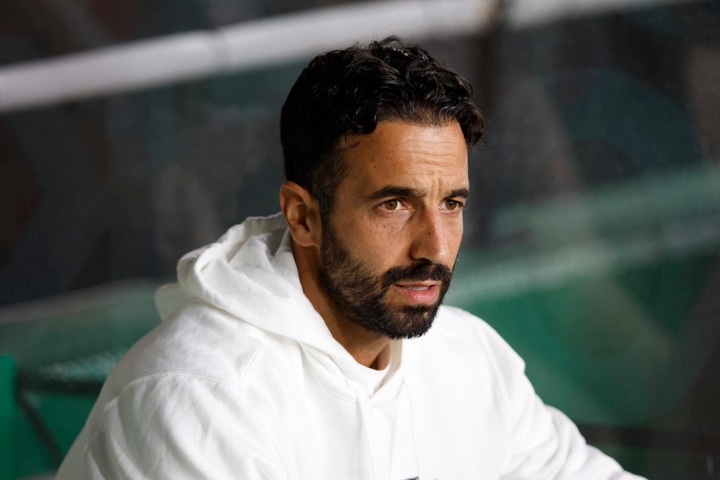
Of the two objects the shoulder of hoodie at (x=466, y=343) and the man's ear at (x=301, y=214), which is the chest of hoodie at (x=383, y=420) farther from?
the man's ear at (x=301, y=214)

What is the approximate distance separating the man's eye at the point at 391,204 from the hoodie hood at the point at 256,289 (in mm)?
173

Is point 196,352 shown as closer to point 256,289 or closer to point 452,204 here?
point 256,289

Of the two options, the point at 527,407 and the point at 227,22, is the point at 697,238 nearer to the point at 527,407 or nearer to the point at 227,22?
the point at 527,407

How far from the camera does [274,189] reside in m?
2.59

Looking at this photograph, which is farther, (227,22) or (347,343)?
(227,22)

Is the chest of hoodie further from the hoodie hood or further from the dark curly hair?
the dark curly hair

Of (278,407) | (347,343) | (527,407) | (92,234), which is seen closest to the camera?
(278,407)

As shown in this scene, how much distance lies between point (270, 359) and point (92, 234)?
1.29 m

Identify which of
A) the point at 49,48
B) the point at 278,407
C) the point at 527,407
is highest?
the point at 49,48

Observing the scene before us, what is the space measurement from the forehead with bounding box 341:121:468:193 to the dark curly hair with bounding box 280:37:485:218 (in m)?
0.01

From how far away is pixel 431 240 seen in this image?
1.29m

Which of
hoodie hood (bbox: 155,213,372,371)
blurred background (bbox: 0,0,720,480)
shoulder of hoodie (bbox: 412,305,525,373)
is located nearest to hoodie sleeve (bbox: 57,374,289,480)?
hoodie hood (bbox: 155,213,372,371)

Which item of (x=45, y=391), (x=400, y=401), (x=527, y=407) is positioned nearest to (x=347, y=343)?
(x=400, y=401)

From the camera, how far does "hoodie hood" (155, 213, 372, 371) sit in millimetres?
1296
